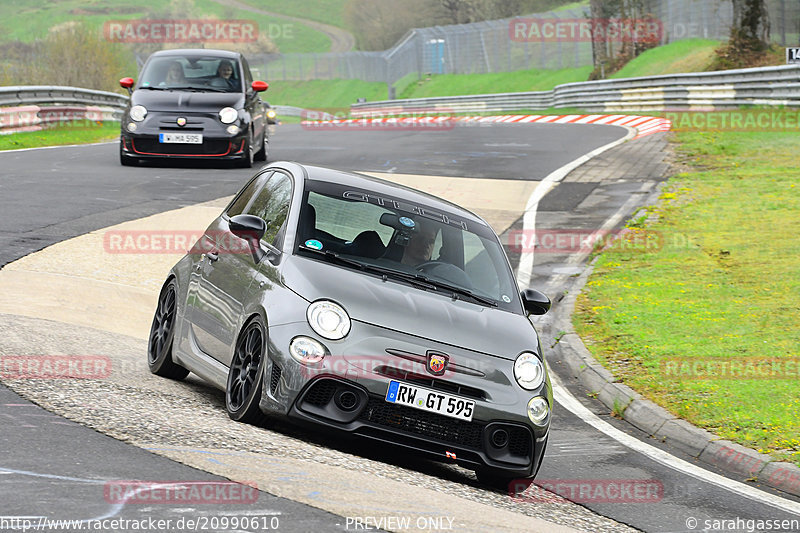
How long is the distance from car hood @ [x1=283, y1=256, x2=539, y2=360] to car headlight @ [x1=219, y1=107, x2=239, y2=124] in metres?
14.1

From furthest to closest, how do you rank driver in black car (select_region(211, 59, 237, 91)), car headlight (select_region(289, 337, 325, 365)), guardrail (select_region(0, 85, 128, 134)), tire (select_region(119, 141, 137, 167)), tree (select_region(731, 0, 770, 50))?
tree (select_region(731, 0, 770, 50))
guardrail (select_region(0, 85, 128, 134))
tire (select_region(119, 141, 137, 167))
driver in black car (select_region(211, 59, 237, 91))
car headlight (select_region(289, 337, 325, 365))

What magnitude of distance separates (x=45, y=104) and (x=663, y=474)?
26827mm

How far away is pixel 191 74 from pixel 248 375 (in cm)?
1549

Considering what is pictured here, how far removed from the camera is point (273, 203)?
8023 millimetres

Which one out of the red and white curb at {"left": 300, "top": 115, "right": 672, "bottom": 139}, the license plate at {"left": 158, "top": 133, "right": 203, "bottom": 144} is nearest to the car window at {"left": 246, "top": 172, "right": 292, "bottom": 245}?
the license plate at {"left": 158, "top": 133, "right": 203, "bottom": 144}

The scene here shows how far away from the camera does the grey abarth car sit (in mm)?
6453

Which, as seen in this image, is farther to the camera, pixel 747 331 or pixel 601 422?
pixel 747 331

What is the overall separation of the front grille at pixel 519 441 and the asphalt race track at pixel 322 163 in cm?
34

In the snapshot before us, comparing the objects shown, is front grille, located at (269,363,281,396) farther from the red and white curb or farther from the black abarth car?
the red and white curb

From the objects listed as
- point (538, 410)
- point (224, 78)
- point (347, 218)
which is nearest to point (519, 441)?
point (538, 410)

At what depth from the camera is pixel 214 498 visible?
5.14m

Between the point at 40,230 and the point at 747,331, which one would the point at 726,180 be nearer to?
the point at 747,331

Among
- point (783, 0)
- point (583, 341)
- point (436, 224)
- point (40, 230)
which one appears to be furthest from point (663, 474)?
A: point (783, 0)

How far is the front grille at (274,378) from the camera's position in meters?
6.46
